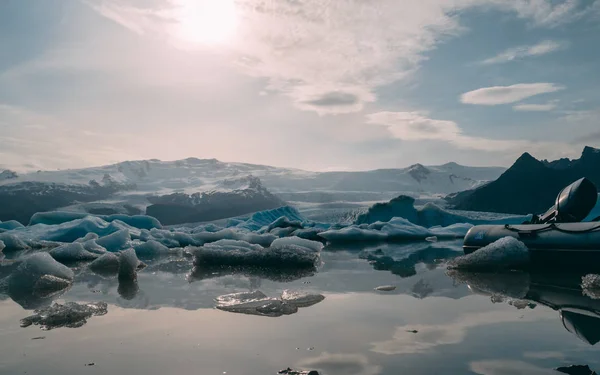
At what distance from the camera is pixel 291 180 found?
66.1 metres

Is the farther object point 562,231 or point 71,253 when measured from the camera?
point 71,253

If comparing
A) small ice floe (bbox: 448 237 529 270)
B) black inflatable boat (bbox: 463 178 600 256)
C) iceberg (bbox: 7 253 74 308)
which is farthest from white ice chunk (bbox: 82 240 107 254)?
black inflatable boat (bbox: 463 178 600 256)

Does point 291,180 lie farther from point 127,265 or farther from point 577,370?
point 577,370

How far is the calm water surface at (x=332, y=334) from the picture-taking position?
269cm

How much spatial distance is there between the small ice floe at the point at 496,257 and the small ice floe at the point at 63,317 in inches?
202

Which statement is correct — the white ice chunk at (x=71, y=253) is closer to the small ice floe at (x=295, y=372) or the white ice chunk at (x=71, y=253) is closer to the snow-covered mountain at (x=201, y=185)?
the small ice floe at (x=295, y=372)

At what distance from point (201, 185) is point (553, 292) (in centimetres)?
5773

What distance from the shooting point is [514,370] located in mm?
2514

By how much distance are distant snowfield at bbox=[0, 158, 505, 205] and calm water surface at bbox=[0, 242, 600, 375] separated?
45.9 m

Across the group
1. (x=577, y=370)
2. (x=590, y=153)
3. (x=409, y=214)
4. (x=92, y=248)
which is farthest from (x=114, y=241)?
(x=590, y=153)

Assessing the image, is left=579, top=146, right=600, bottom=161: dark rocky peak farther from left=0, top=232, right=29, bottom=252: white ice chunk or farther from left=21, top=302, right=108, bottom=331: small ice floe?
left=21, top=302, right=108, bottom=331: small ice floe

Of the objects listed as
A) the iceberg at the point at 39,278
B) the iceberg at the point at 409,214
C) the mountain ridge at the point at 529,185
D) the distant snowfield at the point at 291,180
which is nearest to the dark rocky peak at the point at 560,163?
the mountain ridge at the point at 529,185

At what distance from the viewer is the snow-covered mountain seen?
46188mm

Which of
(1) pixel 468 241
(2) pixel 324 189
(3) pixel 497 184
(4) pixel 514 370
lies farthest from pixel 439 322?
(2) pixel 324 189
